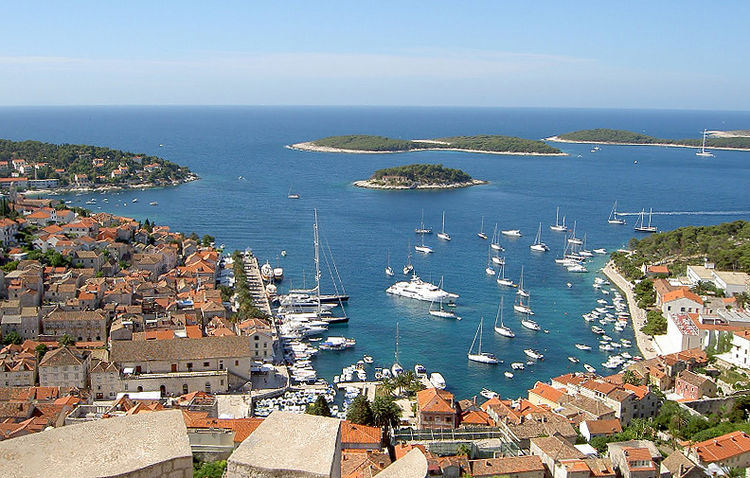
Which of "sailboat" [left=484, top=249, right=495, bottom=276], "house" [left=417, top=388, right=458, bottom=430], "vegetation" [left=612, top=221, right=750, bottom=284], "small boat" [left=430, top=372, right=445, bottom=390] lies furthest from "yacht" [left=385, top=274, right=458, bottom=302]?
"house" [left=417, top=388, right=458, bottom=430]

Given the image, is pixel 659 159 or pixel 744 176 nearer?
pixel 744 176

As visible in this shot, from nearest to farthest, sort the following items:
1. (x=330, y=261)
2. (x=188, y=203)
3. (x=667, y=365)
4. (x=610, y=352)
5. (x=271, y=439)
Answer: (x=271, y=439), (x=667, y=365), (x=610, y=352), (x=330, y=261), (x=188, y=203)

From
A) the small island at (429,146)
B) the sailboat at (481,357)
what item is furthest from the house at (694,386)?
the small island at (429,146)

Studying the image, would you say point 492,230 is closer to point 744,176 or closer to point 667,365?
point 667,365

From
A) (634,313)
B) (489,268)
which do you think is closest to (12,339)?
(489,268)

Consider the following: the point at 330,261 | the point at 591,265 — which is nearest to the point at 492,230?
the point at 591,265

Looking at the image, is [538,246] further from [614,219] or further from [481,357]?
[481,357]
